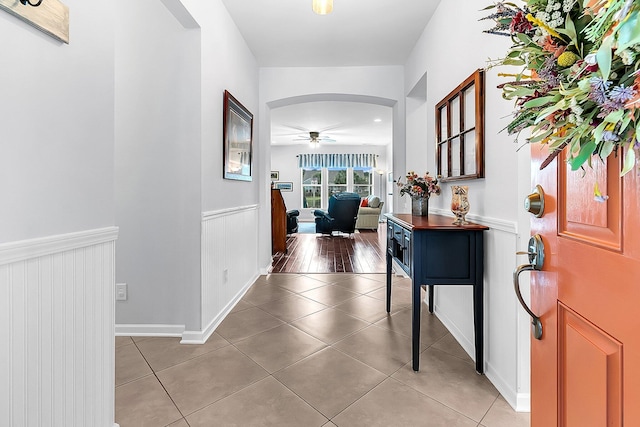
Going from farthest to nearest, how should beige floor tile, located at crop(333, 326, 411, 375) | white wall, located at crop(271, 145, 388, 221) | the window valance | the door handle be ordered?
white wall, located at crop(271, 145, 388, 221) < the window valance < beige floor tile, located at crop(333, 326, 411, 375) < the door handle

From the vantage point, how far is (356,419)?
1.48 meters

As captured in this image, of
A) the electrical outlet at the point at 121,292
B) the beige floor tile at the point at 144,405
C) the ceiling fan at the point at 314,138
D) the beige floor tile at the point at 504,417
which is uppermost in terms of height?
the ceiling fan at the point at 314,138

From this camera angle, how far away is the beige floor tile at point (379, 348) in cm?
197

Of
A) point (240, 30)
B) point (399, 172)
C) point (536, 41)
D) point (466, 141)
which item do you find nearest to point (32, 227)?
point (536, 41)

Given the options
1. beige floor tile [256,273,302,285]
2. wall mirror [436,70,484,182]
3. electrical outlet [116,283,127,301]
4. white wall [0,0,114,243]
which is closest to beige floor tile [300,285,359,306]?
beige floor tile [256,273,302,285]

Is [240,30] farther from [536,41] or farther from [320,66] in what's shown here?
[536,41]

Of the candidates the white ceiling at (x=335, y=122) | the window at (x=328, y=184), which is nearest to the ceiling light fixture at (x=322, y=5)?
the white ceiling at (x=335, y=122)

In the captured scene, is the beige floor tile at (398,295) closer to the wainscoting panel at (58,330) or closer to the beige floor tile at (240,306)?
the beige floor tile at (240,306)

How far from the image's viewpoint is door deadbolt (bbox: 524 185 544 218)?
799mm

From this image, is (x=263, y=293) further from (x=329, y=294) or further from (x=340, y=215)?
(x=340, y=215)

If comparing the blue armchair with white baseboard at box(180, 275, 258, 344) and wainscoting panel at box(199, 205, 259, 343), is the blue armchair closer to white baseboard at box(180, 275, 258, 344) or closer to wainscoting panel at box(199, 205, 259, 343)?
wainscoting panel at box(199, 205, 259, 343)

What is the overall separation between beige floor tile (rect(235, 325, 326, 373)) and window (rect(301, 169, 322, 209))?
893 cm

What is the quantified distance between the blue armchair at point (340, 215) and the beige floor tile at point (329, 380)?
5.31 metres

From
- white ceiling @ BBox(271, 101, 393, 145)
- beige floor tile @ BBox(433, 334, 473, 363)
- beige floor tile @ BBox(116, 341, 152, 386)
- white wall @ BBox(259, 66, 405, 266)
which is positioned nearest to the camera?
beige floor tile @ BBox(116, 341, 152, 386)
